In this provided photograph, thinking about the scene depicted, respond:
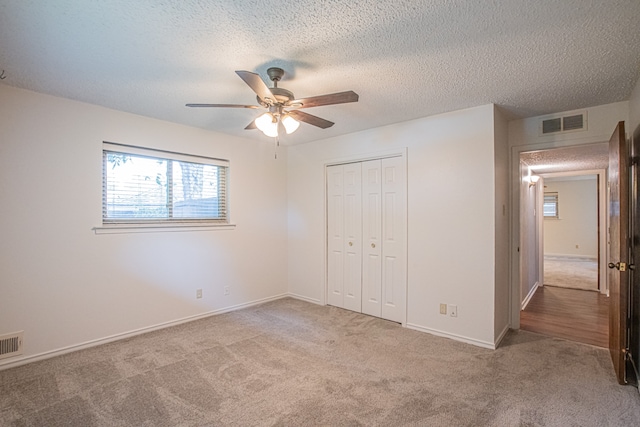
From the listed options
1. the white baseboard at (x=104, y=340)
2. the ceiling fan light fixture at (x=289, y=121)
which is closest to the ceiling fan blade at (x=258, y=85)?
the ceiling fan light fixture at (x=289, y=121)

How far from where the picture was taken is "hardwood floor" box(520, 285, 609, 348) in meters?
3.37

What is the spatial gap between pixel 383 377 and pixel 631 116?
127 inches

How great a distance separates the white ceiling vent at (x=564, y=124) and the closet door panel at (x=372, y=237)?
5.99 ft

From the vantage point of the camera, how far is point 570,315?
402 centimetres

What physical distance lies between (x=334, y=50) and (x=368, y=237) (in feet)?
8.17

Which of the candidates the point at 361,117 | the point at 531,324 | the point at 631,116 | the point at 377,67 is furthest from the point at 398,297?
the point at 631,116

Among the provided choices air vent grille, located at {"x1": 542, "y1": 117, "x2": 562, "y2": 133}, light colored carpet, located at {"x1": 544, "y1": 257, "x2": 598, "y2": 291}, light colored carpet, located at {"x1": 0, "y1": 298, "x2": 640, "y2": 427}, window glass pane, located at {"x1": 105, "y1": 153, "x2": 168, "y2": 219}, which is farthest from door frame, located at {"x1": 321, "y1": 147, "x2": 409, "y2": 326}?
light colored carpet, located at {"x1": 544, "y1": 257, "x2": 598, "y2": 291}

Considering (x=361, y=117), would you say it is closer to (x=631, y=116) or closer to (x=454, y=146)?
(x=454, y=146)

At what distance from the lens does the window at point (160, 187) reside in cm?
327

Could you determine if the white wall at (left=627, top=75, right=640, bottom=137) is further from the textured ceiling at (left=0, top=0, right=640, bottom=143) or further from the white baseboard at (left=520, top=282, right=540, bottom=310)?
the white baseboard at (left=520, top=282, right=540, bottom=310)

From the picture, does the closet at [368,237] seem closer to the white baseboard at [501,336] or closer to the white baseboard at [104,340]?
the white baseboard at [501,336]

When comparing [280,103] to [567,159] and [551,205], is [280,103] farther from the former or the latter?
[551,205]

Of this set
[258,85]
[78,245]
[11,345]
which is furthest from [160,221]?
[258,85]

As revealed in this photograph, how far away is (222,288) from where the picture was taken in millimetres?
4082
